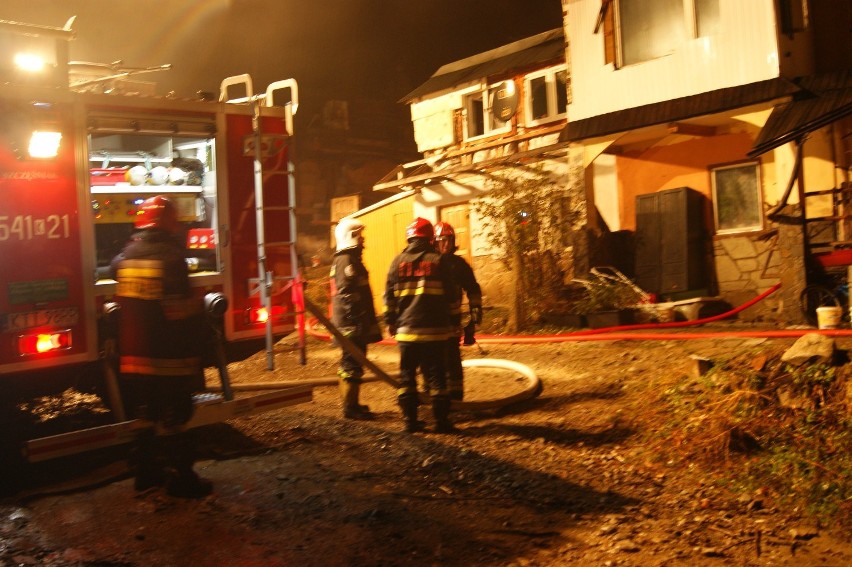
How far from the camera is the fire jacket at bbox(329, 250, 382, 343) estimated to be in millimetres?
7047

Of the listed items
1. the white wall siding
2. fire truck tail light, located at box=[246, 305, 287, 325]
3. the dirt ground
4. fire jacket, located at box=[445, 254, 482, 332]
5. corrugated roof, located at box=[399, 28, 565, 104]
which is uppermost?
corrugated roof, located at box=[399, 28, 565, 104]

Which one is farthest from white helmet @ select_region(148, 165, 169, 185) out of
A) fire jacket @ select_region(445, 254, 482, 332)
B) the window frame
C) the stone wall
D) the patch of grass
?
the window frame

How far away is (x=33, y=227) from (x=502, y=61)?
1444 centimetres

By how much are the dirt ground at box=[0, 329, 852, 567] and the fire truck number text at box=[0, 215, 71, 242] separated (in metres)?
1.66

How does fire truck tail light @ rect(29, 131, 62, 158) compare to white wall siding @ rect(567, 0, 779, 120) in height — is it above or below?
below

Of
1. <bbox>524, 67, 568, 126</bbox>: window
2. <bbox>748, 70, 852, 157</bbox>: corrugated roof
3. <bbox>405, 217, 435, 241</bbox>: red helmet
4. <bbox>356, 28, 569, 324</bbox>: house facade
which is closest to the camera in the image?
<bbox>405, 217, 435, 241</bbox>: red helmet

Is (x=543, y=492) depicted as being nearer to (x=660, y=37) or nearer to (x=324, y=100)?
(x=660, y=37)

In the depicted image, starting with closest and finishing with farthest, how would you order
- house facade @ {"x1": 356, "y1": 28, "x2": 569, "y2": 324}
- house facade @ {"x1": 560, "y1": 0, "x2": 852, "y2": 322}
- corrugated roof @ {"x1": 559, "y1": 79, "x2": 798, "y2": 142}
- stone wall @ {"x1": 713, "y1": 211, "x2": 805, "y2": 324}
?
stone wall @ {"x1": 713, "y1": 211, "x2": 805, "y2": 324} → house facade @ {"x1": 560, "y1": 0, "x2": 852, "y2": 322} → corrugated roof @ {"x1": 559, "y1": 79, "x2": 798, "y2": 142} → house facade @ {"x1": 356, "y1": 28, "x2": 569, "y2": 324}

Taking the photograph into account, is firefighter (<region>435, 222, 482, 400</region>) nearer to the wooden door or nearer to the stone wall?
the stone wall

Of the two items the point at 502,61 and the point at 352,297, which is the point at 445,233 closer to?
the point at 352,297

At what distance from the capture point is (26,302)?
5.09 metres

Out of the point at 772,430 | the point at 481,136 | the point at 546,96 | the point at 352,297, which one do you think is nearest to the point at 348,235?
the point at 352,297

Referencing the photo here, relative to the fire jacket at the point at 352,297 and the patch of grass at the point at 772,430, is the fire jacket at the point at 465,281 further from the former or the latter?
the patch of grass at the point at 772,430

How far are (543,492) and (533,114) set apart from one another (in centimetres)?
1306
